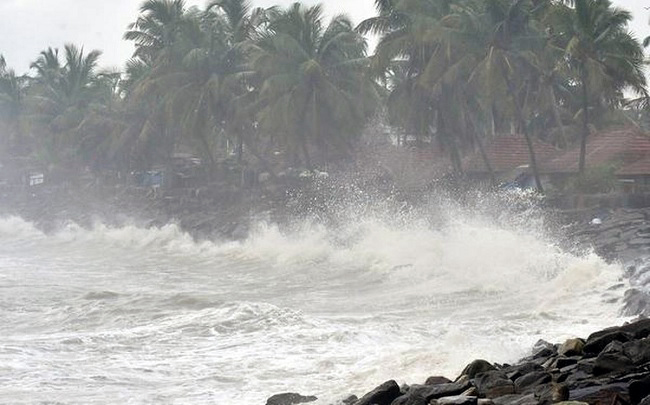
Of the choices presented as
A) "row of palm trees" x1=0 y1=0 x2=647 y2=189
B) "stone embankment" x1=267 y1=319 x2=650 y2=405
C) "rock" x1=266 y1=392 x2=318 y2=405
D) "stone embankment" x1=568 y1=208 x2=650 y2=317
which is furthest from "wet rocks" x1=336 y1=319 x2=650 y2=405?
"row of palm trees" x1=0 y1=0 x2=647 y2=189

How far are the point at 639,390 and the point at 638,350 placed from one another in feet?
3.13

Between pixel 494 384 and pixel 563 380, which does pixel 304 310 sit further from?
pixel 563 380

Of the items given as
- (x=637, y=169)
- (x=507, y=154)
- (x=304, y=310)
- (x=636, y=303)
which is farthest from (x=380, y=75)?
(x=636, y=303)

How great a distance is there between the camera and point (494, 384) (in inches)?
293

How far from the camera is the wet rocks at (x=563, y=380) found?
666cm

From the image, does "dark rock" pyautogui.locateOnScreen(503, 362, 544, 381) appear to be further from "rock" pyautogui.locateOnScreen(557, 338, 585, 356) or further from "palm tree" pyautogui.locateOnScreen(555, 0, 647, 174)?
"palm tree" pyautogui.locateOnScreen(555, 0, 647, 174)

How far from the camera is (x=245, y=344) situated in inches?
463

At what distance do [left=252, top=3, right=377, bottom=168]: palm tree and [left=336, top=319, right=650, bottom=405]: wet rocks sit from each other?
23.0m

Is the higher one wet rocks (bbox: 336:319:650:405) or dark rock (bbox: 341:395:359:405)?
wet rocks (bbox: 336:319:650:405)

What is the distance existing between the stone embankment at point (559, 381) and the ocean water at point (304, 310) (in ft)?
3.40

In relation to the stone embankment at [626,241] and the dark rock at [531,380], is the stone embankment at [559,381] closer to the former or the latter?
the dark rock at [531,380]

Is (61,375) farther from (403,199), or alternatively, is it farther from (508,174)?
(508,174)

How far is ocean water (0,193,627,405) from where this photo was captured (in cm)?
978

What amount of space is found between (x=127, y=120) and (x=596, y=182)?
24.5 m
